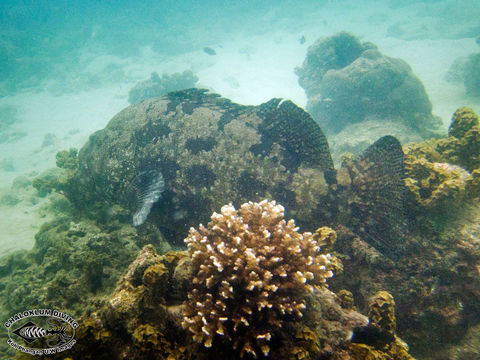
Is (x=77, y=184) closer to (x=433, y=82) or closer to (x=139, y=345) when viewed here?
(x=139, y=345)

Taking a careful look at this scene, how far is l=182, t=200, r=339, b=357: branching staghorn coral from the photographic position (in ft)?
6.48

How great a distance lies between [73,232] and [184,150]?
2.69 m

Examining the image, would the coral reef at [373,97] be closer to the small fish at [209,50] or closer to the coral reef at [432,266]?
the coral reef at [432,266]

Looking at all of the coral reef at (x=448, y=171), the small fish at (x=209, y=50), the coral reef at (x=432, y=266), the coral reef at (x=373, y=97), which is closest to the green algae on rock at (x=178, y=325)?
the coral reef at (x=432, y=266)

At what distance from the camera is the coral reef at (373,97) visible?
37.7 feet

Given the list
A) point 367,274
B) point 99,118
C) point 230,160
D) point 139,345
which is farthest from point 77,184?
point 99,118

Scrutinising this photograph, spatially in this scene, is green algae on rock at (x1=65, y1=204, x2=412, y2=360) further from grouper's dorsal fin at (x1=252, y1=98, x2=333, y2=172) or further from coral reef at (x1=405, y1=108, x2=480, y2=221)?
Result: coral reef at (x1=405, y1=108, x2=480, y2=221)

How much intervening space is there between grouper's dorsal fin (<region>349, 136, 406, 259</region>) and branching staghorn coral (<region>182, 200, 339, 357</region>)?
5.04 feet

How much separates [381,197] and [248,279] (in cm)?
273

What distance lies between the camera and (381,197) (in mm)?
3680

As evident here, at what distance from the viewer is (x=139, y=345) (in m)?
1.89

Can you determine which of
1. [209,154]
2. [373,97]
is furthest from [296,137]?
[373,97]

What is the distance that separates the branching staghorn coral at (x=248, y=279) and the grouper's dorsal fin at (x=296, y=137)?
1501mm

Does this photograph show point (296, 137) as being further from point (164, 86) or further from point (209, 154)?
point (164, 86)
